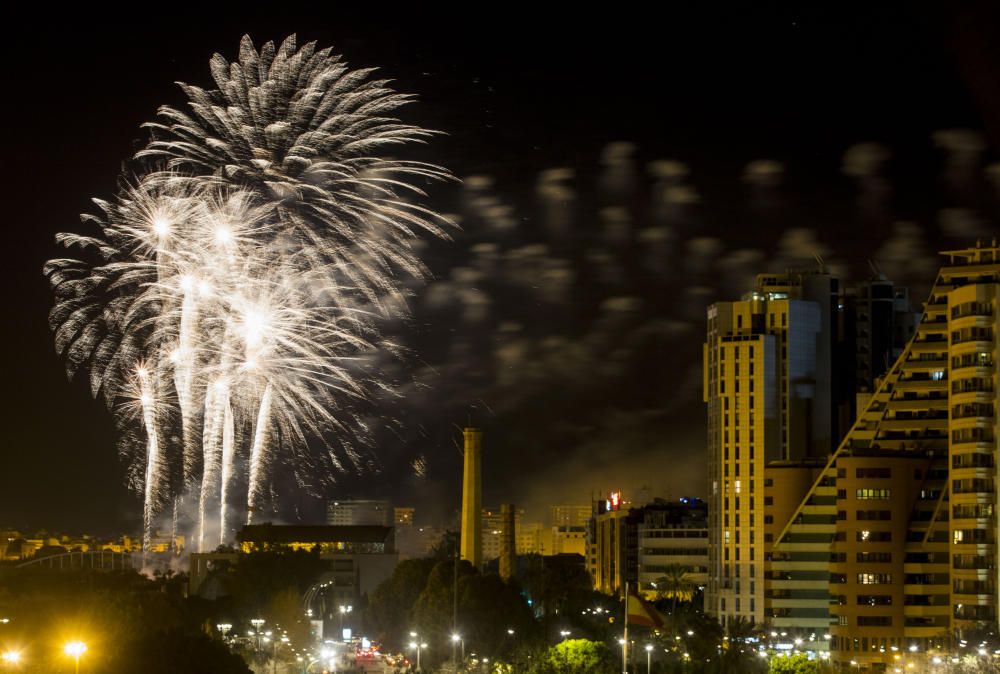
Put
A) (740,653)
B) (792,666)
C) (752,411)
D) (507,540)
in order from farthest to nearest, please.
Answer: (507,540) → (752,411) → (740,653) → (792,666)

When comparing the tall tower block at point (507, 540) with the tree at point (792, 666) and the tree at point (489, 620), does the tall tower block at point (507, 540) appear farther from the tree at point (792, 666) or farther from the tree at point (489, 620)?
the tree at point (792, 666)

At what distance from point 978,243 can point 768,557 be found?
3516 cm

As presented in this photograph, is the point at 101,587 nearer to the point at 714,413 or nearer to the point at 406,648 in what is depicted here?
the point at 406,648

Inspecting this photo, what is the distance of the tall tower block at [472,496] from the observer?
139 metres

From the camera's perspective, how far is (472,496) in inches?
5443

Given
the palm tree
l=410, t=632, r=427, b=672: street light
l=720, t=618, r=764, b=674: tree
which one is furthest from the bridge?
l=720, t=618, r=764, b=674: tree

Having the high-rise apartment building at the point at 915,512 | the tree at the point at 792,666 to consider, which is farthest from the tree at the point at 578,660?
the high-rise apartment building at the point at 915,512

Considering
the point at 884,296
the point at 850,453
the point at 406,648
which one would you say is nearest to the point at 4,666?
the point at 850,453

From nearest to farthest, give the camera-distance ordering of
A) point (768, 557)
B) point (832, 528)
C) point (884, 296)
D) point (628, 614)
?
point (628, 614), point (832, 528), point (768, 557), point (884, 296)

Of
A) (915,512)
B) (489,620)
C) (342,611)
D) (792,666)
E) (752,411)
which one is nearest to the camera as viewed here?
(792,666)

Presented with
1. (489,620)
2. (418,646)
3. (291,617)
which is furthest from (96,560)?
(489,620)

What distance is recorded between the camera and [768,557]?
12012 centimetres

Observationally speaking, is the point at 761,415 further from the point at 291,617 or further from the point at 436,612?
the point at 291,617

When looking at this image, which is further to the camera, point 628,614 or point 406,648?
point 406,648
